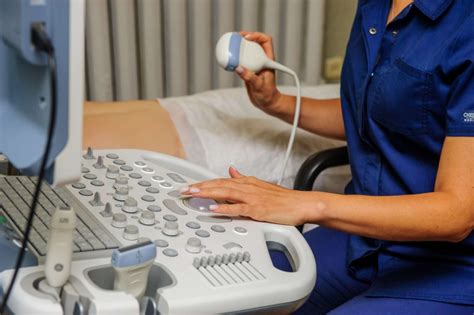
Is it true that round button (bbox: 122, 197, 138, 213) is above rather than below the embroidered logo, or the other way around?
below

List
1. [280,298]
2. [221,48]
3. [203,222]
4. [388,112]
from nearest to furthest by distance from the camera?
[280,298] → [203,222] → [388,112] → [221,48]

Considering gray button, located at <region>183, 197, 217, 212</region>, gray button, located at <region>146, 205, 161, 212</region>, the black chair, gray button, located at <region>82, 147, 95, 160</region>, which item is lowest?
the black chair

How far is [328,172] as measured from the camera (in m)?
1.55

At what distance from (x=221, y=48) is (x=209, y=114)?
13.8 inches

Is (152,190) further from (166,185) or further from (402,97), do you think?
(402,97)

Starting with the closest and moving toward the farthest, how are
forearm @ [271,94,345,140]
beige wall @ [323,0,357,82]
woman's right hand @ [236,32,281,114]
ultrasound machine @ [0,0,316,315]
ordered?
1. ultrasound machine @ [0,0,316,315]
2. woman's right hand @ [236,32,281,114]
3. forearm @ [271,94,345,140]
4. beige wall @ [323,0,357,82]

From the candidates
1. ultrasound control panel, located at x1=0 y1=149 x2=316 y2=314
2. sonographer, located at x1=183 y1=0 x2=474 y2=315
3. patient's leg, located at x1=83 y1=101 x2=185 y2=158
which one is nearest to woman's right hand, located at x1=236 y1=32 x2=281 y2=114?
sonographer, located at x1=183 y1=0 x2=474 y2=315

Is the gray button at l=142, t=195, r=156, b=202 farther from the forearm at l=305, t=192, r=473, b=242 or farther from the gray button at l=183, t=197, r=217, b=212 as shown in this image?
the forearm at l=305, t=192, r=473, b=242

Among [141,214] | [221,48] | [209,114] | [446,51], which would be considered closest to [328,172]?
[209,114]

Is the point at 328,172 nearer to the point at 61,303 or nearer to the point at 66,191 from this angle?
the point at 66,191

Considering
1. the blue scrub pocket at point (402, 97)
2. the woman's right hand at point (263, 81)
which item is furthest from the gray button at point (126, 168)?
the blue scrub pocket at point (402, 97)

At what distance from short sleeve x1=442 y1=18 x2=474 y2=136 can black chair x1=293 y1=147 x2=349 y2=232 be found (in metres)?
0.36

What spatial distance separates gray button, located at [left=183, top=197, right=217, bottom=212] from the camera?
1.00 metres

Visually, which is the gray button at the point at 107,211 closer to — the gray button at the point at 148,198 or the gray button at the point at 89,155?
the gray button at the point at 148,198
